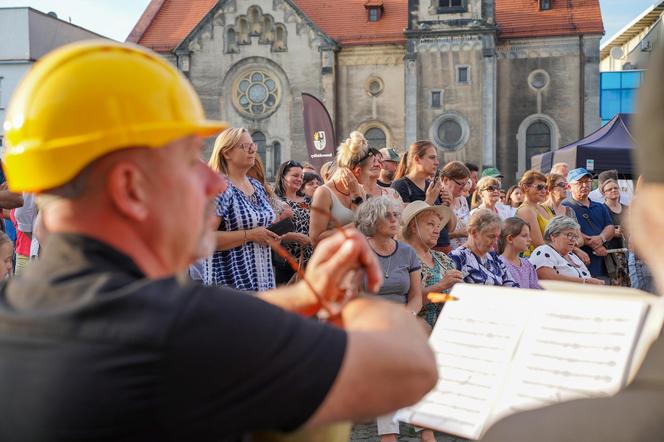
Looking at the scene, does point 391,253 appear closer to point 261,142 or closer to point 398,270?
point 398,270

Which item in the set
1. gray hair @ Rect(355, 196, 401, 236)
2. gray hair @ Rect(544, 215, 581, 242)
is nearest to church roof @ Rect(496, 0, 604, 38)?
gray hair @ Rect(544, 215, 581, 242)

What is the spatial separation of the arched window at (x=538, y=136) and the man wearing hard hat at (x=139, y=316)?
37.0m

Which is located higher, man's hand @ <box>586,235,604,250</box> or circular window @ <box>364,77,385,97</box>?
circular window @ <box>364,77,385,97</box>

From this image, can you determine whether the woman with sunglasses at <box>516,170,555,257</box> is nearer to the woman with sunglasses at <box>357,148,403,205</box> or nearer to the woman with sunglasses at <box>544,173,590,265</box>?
the woman with sunglasses at <box>544,173,590,265</box>

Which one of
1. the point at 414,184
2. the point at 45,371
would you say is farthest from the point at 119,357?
the point at 414,184

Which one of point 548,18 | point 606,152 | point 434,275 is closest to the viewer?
point 434,275

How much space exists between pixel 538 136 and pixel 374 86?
7.85 m

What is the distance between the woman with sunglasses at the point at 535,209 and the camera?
8594 millimetres

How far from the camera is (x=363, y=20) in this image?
40.4 m

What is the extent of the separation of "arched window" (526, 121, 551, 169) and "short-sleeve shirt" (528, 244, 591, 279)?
1196 inches

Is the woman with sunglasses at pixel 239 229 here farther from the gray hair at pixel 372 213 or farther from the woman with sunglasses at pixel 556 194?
the woman with sunglasses at pixel 556 194

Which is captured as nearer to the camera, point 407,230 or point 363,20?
point 407,230

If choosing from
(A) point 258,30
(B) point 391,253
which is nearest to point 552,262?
(B) point 391,253

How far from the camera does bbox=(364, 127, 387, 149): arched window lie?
3862 cm
